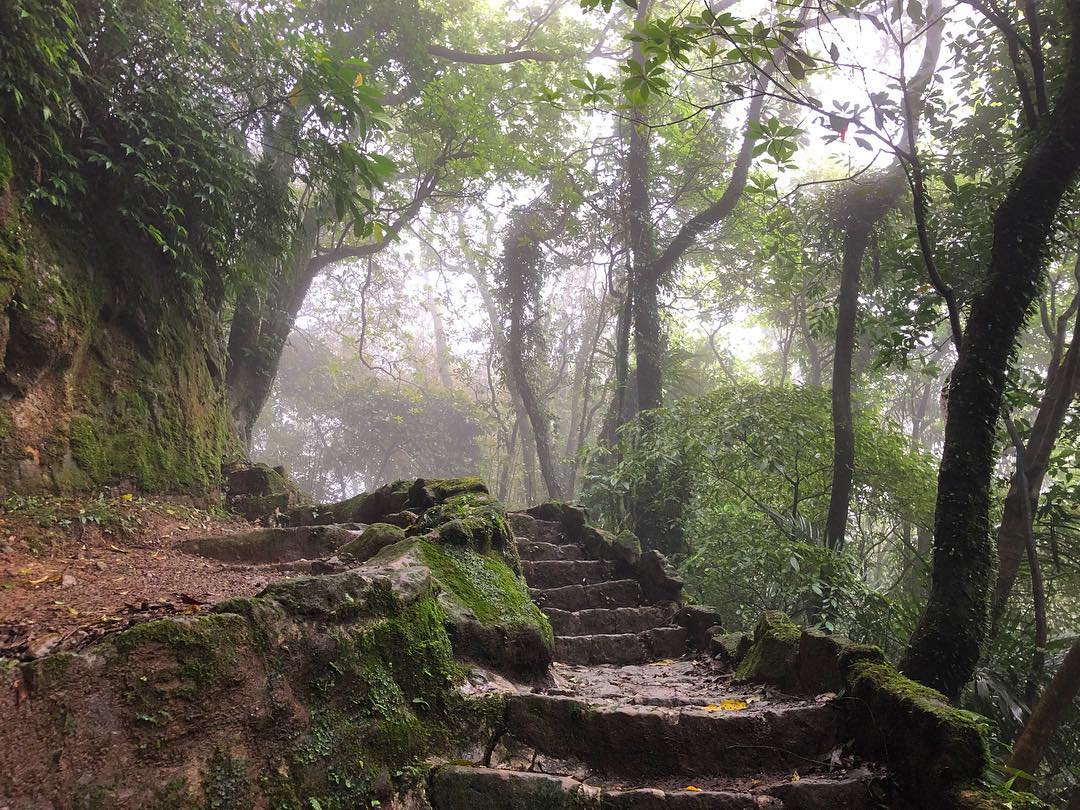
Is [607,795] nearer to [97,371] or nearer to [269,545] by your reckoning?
[269,545]

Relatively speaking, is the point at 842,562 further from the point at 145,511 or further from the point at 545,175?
the point at 545,175

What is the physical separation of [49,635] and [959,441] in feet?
14.5

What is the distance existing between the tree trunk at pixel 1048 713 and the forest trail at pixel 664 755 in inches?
43.2

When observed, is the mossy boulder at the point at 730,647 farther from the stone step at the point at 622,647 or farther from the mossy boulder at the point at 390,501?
the mossy boulder at the point at 390,501

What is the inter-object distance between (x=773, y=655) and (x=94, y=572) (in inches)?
161

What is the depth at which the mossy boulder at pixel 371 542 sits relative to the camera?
4188mm

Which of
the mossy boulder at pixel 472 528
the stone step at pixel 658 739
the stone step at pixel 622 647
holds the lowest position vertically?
the stone step at pixel 622 647

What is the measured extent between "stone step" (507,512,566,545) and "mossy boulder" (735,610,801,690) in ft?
11.5

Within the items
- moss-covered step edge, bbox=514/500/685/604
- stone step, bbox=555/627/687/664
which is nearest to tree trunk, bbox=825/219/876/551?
moss-covered step edge, bbox=514/500/685/604

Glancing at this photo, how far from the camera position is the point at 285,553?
15.7 ft

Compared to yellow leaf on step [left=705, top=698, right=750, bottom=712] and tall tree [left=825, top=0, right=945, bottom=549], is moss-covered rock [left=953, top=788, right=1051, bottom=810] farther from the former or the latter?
tall tree [left=825, top=0, right=945, bottom=549]

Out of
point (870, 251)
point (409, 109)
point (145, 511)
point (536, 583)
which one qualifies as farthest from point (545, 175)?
point (145, 511)

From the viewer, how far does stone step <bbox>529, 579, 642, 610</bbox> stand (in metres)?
5.82

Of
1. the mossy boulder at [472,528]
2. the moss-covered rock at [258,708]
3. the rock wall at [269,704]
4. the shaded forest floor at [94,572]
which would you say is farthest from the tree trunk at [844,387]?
the shaded forest floor at [94,572]
